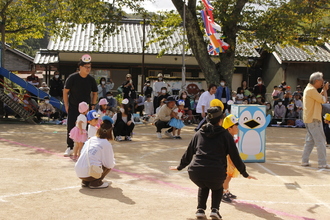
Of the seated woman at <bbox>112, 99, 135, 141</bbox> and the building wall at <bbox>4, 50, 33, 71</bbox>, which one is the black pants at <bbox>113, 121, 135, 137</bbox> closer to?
the seated woman at <bbox>112, 99, 135, 141</bbox>

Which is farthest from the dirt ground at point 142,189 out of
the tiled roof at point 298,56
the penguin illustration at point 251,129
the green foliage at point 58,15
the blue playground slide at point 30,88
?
the tiled roof at point 298,56

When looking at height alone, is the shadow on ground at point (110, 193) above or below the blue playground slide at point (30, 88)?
below

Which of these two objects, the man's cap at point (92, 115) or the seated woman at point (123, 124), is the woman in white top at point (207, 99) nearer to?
the seated woman at point (123, 124)

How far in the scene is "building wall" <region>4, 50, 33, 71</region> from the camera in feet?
121

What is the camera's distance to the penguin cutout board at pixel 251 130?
Answer: 9586 mm

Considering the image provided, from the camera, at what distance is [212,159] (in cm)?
550

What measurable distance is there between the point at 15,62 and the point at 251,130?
102ft

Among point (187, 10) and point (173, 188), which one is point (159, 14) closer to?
point (187, 10)

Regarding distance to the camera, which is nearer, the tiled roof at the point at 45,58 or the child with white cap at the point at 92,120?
the child with white cap at the point at 92,120

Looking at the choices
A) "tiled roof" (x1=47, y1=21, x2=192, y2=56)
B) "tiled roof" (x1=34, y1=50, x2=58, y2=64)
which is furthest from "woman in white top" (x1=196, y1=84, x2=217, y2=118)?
"tiled roof" (x1=34, y1=50, x2=58, y2=64)

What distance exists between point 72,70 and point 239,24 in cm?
1162

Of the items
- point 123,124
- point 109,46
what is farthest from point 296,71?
point 123,124

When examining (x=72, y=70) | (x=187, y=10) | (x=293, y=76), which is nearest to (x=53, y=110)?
(x=187, y=10)

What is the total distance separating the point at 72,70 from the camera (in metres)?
26.9
